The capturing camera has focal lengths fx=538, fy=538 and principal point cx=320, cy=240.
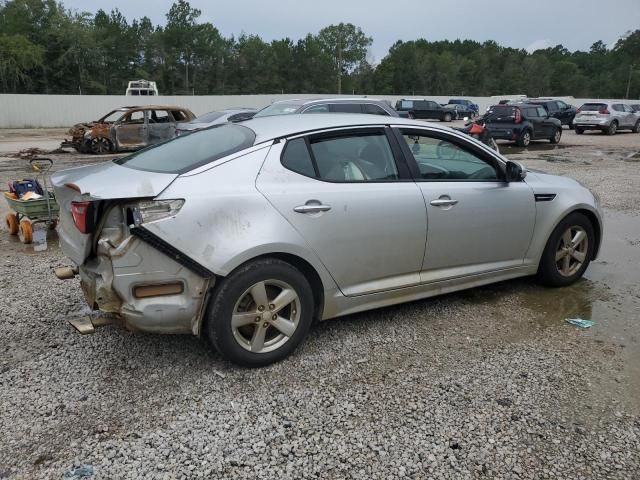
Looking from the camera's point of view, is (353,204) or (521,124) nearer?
(353,204)

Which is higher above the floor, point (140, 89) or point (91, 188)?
point (140, 89)

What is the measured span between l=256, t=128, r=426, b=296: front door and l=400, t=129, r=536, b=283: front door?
0.48ft

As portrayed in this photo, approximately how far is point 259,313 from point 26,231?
4437mm

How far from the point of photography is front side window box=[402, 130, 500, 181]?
4.10 meters

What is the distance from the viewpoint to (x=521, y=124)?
784 inches

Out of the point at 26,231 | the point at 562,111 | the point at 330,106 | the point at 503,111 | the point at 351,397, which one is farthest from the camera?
the point at 562,111

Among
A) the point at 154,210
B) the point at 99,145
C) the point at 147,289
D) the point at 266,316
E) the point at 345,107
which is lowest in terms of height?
the point at 99,145

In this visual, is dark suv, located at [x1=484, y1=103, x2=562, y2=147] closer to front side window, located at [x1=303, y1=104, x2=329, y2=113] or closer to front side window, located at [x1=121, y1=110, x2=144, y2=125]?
front side window, located at [x1=303, y1=104, x2=329, y2=113]

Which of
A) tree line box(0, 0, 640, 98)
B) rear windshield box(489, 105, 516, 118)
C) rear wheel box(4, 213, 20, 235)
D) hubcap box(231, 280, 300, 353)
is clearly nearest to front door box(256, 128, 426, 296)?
hubcap box(231, 280, 300, 353)

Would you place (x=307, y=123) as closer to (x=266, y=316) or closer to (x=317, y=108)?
(x=266, y=316)

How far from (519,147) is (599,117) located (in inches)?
334

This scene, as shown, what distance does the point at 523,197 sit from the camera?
14.6 ft

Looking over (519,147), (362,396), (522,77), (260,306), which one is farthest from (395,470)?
(522,77)

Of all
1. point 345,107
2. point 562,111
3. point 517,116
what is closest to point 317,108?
point 345,107
